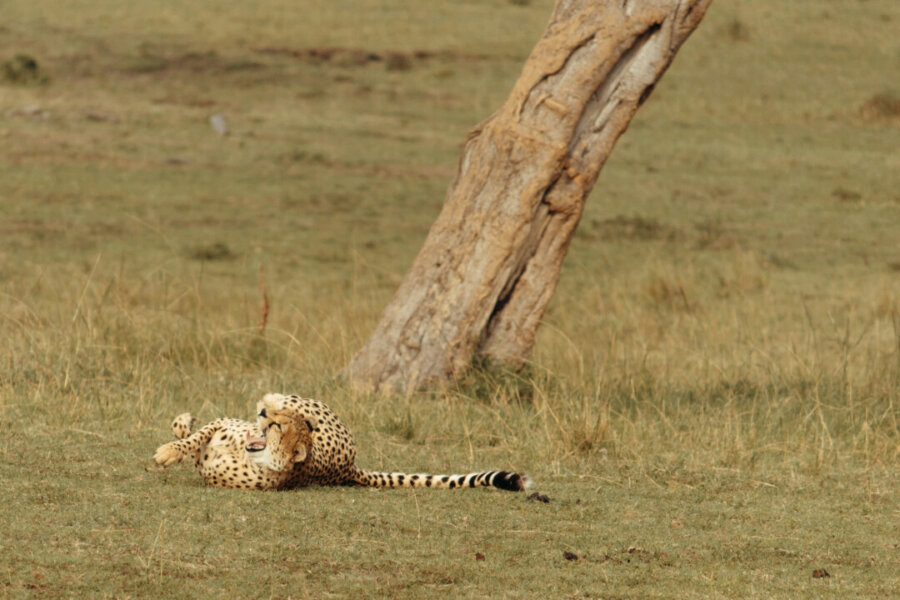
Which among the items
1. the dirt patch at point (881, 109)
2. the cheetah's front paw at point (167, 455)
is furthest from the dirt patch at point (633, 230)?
the cheetah's front paw at point (167, 455)

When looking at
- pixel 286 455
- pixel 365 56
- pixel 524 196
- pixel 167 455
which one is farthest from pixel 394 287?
pixel 365 56

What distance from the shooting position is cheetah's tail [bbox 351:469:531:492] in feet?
14.2

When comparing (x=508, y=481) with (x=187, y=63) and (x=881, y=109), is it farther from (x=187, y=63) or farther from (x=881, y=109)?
(x=187, y=63)

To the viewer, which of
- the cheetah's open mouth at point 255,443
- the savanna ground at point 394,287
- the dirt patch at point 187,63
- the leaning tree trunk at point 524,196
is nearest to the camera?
the savanna ground at point 394,287

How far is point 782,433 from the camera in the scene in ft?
18.9

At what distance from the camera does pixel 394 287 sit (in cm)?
1091

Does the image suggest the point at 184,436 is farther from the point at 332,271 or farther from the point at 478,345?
the point at 332,271

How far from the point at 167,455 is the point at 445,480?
95cm

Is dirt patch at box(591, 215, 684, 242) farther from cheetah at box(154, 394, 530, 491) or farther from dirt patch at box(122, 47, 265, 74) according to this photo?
dirt patch at box(122, 47, 265, 74)

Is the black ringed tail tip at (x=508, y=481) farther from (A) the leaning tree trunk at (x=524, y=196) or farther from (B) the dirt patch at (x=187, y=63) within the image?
(B) the dirt patch at (x=187, y=63)

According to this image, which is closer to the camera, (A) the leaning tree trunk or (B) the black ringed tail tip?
(B) the black ringed tail tip

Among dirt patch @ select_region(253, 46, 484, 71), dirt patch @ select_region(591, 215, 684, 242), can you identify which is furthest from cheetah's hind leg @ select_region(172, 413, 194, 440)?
dirt patch @ select_region(253, 46, 484, 71)

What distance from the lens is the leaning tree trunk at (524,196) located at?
630 cm

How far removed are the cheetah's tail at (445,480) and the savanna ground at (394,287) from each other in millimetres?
82
